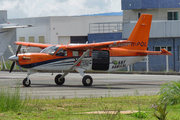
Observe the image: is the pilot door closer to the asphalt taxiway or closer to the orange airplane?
the orange airplane

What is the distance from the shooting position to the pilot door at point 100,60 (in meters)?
20.1

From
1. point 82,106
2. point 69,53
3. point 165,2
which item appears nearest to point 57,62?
point 69,53

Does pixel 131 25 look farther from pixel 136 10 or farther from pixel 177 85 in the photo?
pixel 177 85

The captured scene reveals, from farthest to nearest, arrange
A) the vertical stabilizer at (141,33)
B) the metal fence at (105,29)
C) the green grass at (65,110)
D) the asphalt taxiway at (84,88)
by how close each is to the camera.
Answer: the metal fence at (105,29)
the vertical stabilizer at (141,33)
the asphalt taxiway at (84,88)
the green grass at (65,110)

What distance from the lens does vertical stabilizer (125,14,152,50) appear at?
846 inches

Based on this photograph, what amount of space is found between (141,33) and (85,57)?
13.9ft

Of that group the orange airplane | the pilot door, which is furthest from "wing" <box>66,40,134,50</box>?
the pilot door

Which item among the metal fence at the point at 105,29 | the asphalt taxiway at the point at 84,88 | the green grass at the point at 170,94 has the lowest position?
the asphalt taxiway at the point at 84,88

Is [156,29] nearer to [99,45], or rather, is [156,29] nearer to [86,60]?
[86,60]

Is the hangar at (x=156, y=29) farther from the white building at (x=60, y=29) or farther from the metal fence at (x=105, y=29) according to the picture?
the white building at (x=60, y=29)

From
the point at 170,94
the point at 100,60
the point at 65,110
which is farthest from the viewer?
the point at 100,60

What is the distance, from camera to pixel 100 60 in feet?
66.2

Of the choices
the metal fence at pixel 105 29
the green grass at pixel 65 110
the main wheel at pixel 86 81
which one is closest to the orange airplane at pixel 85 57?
the main wheel at pixel 86 81

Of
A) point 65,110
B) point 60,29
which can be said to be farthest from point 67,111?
point 60,29
